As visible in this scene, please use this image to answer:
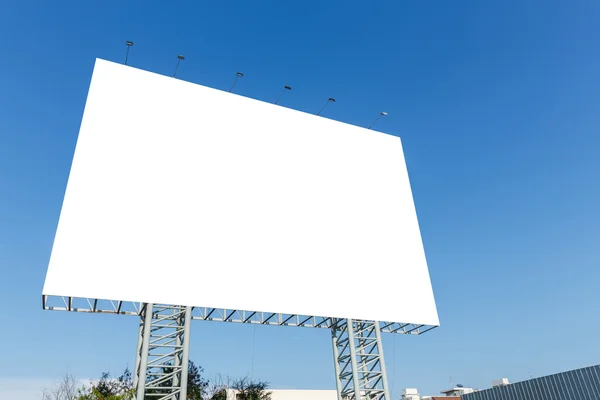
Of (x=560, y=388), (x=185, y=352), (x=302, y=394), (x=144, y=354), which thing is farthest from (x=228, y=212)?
(x=302, y=394)

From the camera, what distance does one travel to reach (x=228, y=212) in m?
18.5

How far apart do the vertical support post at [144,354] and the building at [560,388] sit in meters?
18.0

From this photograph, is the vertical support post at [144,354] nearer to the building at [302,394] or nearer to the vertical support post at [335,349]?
the vertical support post at [335,349]

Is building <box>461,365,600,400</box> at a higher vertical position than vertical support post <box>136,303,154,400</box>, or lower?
lower

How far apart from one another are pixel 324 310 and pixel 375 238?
5000mm

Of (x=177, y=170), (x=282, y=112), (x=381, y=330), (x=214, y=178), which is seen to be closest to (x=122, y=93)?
(x=177, y=170)

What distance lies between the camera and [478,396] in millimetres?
24828

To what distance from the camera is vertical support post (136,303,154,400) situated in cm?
1436

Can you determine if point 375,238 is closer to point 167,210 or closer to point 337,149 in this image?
point 337,149

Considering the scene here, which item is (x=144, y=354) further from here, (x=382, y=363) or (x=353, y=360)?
(x=382, y=363)

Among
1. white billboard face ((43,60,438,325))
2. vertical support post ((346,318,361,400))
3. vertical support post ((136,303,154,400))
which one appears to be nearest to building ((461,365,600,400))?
white billboard face ((43,60,438,325))

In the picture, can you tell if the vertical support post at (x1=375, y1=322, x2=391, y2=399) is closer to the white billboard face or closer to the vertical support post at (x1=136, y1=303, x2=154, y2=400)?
the white billboard face

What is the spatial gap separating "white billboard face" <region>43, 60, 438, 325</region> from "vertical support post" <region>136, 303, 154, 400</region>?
2.19 ft

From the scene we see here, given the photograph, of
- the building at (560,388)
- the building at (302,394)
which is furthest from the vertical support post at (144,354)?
the building at (302,394)
